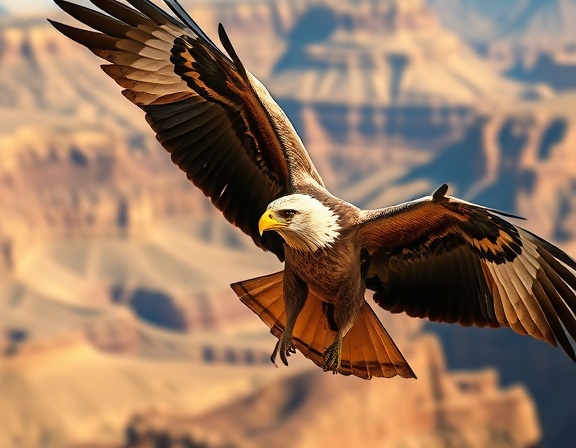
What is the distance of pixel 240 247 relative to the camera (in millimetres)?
174750

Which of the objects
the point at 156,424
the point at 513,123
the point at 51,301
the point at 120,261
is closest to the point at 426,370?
the point at 156,424

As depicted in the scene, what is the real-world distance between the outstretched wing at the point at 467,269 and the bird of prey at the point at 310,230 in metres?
0.01

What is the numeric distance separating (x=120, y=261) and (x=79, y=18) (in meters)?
153

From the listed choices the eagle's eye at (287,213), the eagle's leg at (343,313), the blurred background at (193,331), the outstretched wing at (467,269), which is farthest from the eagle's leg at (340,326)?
the blurred background at (193,331)

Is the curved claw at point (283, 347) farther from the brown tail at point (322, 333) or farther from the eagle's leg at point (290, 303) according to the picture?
the brown tail at point (322, 333)

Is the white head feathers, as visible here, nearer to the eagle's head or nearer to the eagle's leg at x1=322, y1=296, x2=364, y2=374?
the eagle's head

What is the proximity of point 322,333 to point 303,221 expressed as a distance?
4.13 feet

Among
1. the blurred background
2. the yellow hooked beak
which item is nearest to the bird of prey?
the yellow hooked beak

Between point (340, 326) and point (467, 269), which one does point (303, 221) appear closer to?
point (340, 326)

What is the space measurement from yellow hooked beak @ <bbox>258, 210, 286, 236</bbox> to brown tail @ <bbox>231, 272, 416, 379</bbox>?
972mm

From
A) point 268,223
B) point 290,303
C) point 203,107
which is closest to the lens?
point 268,223

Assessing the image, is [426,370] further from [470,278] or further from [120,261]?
[120,261]

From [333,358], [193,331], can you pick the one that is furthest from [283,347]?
[193,331]

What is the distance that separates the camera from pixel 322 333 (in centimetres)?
1026
